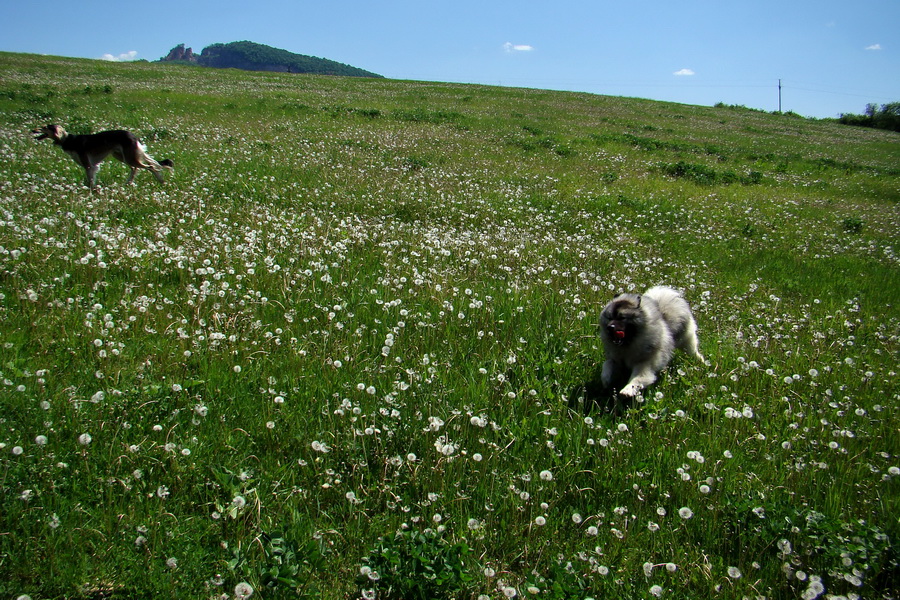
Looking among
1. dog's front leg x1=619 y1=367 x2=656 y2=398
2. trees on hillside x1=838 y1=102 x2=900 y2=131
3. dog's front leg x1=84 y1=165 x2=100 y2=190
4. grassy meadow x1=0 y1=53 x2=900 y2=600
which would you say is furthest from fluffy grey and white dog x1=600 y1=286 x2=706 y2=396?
trees on hillside x1=838 y1=102 x2=900 y2=131

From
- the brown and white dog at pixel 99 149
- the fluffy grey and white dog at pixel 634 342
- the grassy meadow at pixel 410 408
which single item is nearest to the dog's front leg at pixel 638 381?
the fluffy grey and white dog at pixel 634 342

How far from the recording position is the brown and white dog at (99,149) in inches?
406

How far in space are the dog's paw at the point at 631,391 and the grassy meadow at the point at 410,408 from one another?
0.53 ft

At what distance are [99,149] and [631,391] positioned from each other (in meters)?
10.9

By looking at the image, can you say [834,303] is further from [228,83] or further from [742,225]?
[228,83]

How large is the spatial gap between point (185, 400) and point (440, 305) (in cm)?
298

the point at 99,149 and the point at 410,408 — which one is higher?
the point at 99,149

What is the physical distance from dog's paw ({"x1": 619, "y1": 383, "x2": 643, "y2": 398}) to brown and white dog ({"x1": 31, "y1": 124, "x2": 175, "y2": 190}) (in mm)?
10162

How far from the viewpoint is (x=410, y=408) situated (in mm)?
4121

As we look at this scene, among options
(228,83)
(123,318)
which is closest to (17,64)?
(228,83)

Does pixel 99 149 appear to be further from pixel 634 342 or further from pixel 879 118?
pixel 879 118

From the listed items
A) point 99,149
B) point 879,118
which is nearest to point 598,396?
point 99,149

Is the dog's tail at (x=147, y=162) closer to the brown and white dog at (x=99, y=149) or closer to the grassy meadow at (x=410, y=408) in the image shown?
the brown and white dog at (x=99, y=149)

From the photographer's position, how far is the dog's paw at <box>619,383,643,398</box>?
4775 mm
